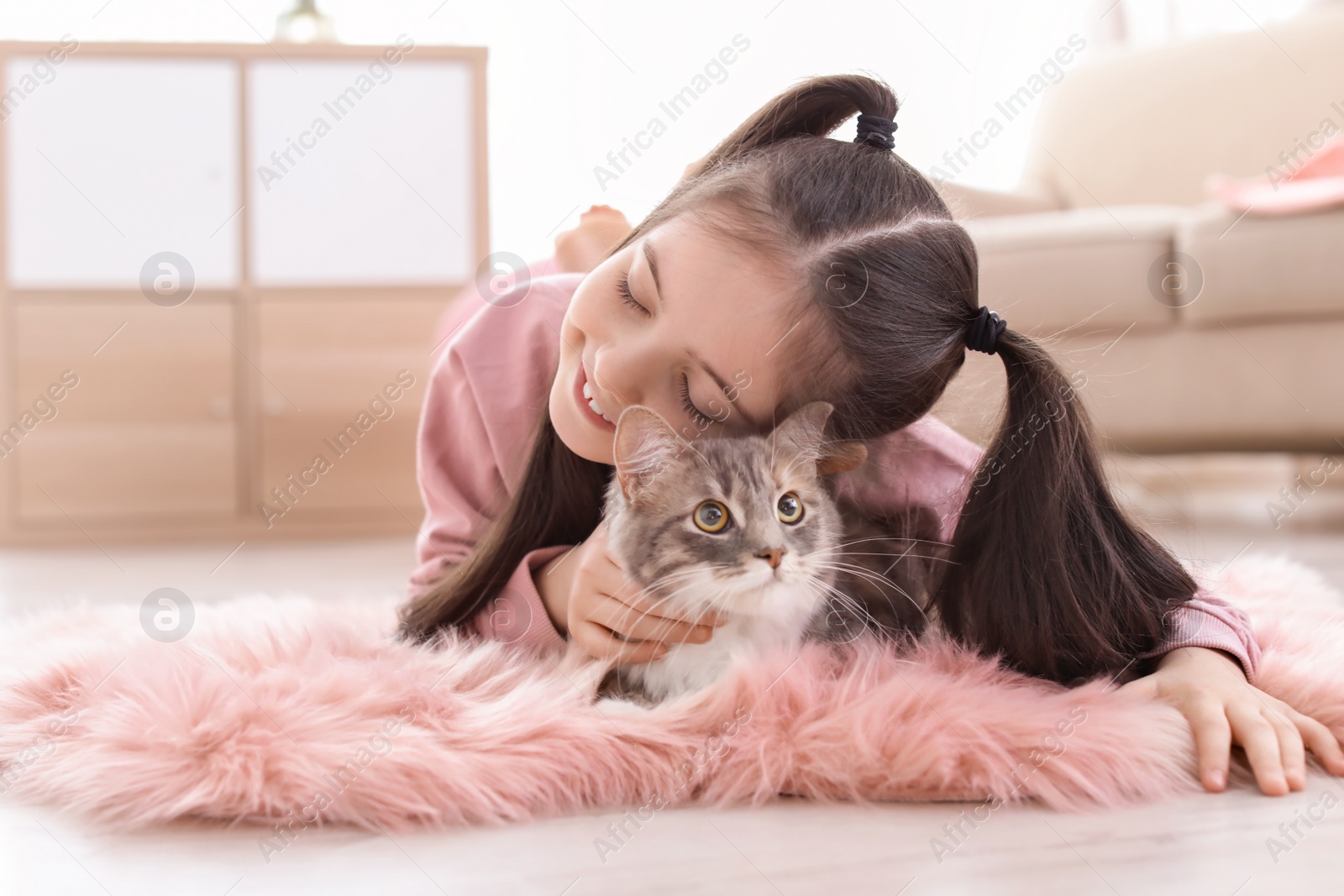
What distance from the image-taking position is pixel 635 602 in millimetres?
990

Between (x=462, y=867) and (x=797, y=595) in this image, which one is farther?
(x=797, y=595)

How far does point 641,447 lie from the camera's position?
978 millimetres

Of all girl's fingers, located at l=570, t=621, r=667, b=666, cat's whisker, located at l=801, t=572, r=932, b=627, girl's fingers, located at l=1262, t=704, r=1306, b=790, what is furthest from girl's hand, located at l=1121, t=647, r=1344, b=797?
girl's fingers, located at l=570, t=621, r=667, b=666

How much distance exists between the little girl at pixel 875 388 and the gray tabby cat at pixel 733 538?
29 mm

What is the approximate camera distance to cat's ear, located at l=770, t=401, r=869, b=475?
98 centimetres

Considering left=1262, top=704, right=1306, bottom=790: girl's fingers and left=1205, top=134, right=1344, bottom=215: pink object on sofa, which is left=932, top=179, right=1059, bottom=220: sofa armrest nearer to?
left=1205, top=134, right=1344, bottom=215: pink object on sofa

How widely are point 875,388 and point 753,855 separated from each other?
0.48 meters

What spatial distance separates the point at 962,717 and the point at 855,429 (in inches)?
12.2

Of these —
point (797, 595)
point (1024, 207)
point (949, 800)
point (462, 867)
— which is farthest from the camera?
point (1024, 207)

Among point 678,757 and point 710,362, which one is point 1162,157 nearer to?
point 710,362

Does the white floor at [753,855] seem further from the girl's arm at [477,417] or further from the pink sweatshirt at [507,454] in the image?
the girl's arm at [477,417]

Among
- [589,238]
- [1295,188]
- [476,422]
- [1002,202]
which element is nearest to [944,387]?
[476,422]

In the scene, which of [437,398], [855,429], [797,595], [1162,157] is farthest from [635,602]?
[1162,157]

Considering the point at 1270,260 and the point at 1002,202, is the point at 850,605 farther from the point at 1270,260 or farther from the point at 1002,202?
the point at 1002,202
